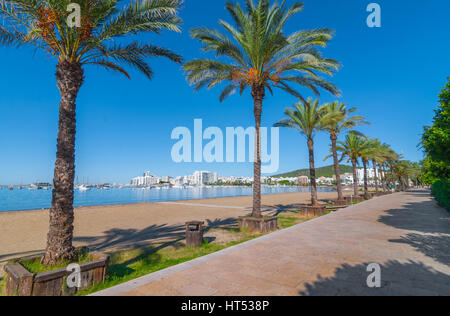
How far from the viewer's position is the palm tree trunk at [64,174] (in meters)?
4.70

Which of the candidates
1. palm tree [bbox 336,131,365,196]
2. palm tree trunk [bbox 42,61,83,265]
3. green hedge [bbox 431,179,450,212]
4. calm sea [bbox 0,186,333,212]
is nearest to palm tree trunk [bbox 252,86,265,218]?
palm tree trunk [bbox 42,61,83,265]

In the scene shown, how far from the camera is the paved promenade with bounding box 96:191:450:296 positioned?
378 cm

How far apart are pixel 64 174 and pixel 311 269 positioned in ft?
17.4

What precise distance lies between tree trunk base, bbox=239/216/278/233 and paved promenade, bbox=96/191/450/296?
166 centimetres

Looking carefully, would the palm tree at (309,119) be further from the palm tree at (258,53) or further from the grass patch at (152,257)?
the grass patch at (152,257)

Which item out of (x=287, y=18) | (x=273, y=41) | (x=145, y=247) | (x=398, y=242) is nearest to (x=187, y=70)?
(x=273, y=41)

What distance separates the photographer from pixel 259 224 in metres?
9.27

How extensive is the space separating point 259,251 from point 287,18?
9.14m

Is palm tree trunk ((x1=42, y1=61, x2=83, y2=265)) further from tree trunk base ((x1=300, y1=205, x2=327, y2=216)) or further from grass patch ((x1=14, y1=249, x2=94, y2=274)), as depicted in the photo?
tree trunk base ((x1=300, y1=205, x2=327, y2=216))

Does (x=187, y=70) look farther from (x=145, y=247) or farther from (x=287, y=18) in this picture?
(x=145, y=247)

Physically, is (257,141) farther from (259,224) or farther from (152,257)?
(152,257)

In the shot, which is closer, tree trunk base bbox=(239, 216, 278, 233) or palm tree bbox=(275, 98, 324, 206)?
tree trunk base bbox=(239, 216, 278, 233)

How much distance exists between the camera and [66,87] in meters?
5.02

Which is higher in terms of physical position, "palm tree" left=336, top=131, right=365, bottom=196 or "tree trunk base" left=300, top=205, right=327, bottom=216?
"palm tree" left=336, top=131, right=365, bottom=196
